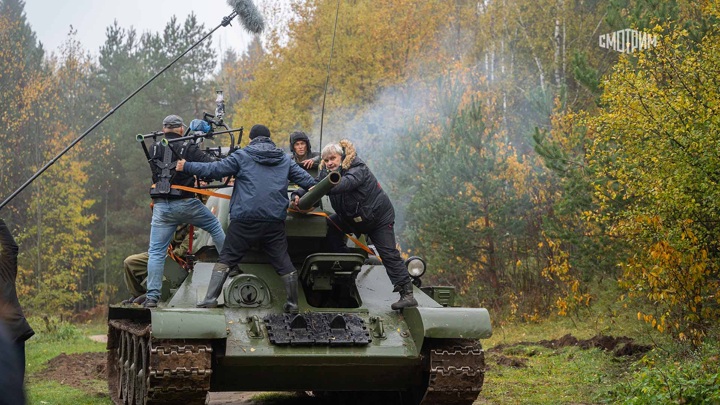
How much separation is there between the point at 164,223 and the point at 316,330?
1950mm

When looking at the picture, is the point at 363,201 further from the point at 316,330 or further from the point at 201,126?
the point at 201,126

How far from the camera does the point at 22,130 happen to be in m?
35.3

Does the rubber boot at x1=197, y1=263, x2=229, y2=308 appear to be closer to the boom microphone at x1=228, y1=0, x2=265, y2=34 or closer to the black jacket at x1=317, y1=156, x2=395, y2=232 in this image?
the black jacket at x1=317, y1=156, x2=395, y2=232

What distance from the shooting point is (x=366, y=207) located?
925cm

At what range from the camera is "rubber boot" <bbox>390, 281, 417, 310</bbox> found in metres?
9.04

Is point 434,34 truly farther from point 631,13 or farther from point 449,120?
point 631,13

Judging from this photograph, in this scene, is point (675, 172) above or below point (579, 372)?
above

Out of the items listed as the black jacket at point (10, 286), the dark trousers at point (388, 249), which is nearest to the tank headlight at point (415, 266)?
the dark trousers at point (388, 249)

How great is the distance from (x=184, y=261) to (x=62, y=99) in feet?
105

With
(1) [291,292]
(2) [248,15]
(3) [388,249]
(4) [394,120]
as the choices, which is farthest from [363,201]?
(4) [394,120]

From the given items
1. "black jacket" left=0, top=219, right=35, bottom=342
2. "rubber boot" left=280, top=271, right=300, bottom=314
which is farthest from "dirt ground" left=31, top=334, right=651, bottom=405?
"black jacket" left=0, top=219, right=35, bottom=342

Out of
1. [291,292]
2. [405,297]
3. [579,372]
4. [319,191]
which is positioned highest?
[319,191]

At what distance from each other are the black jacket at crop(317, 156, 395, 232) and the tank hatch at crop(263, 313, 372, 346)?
37.1 inches

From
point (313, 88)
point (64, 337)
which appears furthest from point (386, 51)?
point (64, 337)
